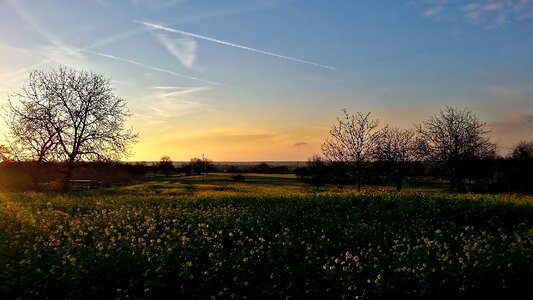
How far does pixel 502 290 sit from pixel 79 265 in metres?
10.1

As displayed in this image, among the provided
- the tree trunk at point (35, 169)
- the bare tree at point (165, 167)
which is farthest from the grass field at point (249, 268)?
the bare tree at point (165, 167)

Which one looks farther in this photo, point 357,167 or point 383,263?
point 357,167

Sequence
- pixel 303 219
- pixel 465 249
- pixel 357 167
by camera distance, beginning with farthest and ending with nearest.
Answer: pixel 357 167 < pixel 303 219 < pixel 465 249

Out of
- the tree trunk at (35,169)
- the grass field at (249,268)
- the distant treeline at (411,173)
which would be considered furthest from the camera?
the distant treeline at (411,173)

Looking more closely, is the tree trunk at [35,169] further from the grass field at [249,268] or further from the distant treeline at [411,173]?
the grass field at [249,268]

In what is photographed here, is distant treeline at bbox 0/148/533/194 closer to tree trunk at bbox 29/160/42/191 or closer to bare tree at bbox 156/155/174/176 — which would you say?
tree trunk at bbox 29/160/42/191

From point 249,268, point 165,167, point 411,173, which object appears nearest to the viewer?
point 249,268

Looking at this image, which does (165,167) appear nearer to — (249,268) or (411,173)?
(411,173)

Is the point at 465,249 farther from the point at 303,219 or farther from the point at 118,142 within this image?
the point at 118,142

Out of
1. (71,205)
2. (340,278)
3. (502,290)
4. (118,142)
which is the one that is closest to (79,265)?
(340,278)

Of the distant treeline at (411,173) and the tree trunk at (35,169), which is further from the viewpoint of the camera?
the distant treeline at (411,173)

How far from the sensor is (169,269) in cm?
1026

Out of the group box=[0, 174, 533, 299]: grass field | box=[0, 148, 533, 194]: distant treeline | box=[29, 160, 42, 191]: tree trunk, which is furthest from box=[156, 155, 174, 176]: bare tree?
box=[0, 174, 533, 299]: grass field

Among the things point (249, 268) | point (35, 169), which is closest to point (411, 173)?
point (35, 169)
